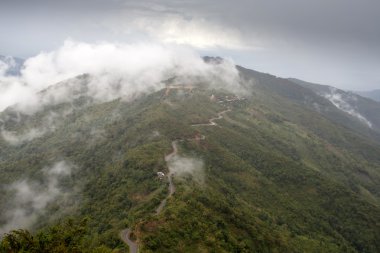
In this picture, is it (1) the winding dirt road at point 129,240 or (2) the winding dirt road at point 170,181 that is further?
(2) the winding dirt road at point 170,181

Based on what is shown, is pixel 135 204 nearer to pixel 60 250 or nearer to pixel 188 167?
pixel 188 167

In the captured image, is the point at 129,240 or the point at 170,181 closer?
the point at 129,240

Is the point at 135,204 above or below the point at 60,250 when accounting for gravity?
below

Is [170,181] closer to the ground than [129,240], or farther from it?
closer to the ground

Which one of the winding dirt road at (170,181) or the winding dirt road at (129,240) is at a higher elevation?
the winding dirt road at (129,240)

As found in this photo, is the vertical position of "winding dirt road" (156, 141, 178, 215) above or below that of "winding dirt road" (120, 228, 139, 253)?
below

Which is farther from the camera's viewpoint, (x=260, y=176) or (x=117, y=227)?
(x=260, y=176)

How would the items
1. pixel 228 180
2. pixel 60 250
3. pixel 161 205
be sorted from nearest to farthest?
pixel 60 250
pixel 161 205
pixel 228 180

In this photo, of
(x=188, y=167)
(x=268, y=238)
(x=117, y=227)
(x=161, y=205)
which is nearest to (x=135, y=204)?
(x=161, y=205)

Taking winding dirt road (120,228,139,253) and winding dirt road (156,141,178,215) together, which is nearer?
winding dirt road (120,228,139,253)

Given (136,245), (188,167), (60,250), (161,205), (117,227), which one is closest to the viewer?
(60,250)

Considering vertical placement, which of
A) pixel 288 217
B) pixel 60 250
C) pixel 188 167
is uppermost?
pixel 60 250
